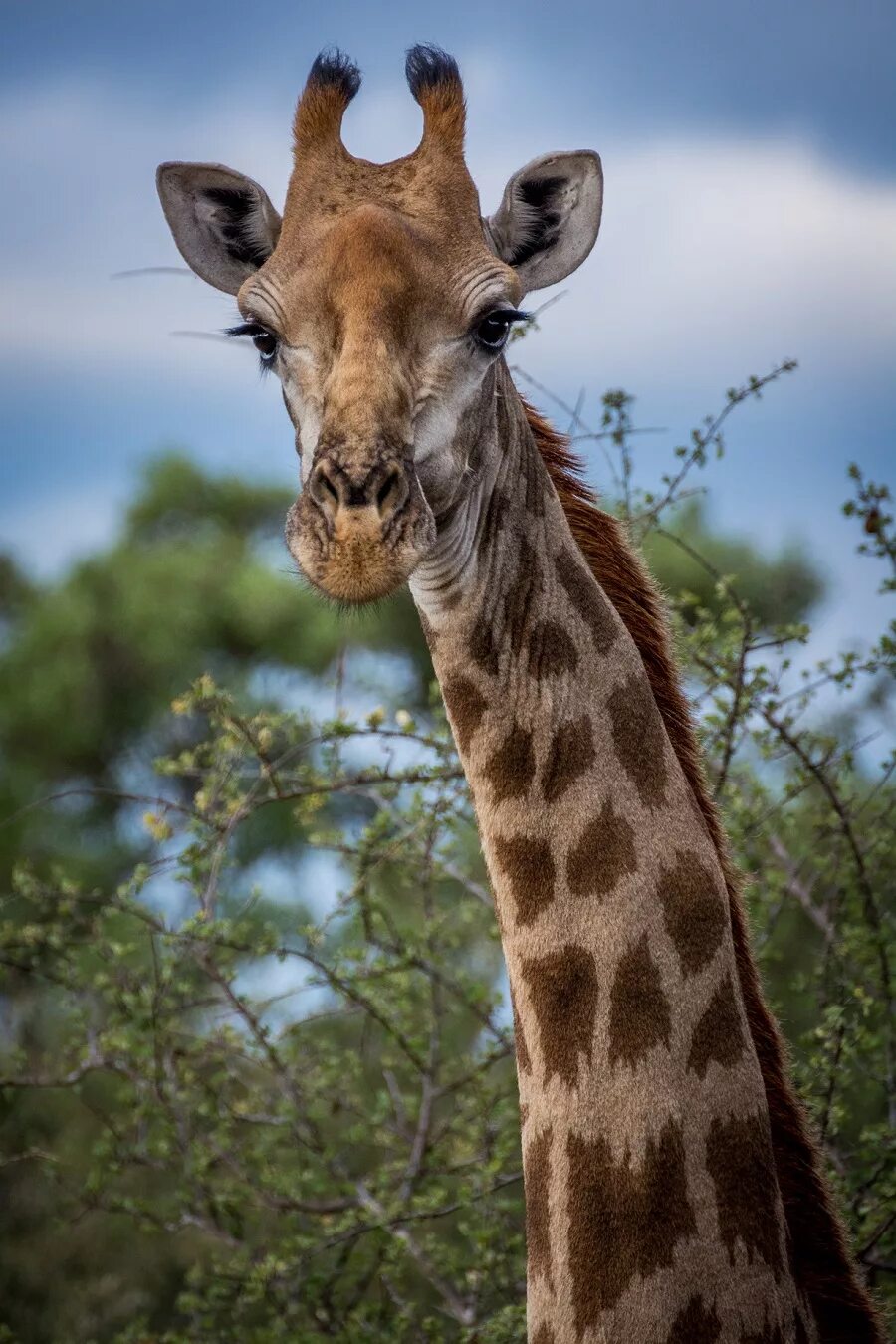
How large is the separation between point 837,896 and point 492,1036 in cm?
163

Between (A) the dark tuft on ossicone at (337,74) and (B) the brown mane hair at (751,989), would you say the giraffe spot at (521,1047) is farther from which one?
(A) the dark tuft on ossicone at (337,74)

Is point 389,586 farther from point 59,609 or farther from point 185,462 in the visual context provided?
point 185,462

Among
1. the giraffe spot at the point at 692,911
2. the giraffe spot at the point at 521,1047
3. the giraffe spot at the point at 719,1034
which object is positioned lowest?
the giraffe spot at the point at 719,1034

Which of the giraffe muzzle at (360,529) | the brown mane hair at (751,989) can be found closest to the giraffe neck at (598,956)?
the brown mane hair at (751,989)

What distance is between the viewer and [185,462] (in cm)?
3177

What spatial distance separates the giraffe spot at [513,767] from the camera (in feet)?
11.6

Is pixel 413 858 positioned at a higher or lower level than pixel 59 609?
lower

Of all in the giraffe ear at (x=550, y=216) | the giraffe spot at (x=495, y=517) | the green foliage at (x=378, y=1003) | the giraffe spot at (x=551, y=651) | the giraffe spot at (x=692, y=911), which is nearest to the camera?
the giraffe spot at (x=692, y=911)

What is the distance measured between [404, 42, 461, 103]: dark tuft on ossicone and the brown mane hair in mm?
986

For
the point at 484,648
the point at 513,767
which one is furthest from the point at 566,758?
the point at 484,648

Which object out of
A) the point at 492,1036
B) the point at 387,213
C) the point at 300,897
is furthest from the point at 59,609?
the point at 387,213

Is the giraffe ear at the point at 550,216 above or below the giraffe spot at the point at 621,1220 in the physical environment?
above

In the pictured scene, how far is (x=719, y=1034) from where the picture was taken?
3328 millimetres

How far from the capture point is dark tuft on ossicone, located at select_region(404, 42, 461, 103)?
4082 mm
